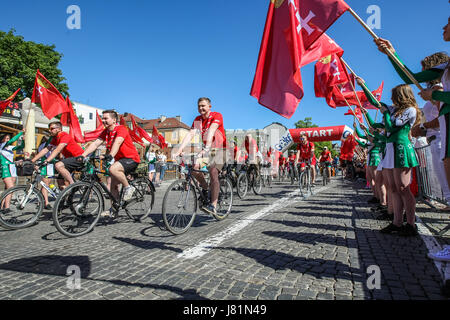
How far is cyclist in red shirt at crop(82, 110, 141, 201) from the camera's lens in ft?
14.6

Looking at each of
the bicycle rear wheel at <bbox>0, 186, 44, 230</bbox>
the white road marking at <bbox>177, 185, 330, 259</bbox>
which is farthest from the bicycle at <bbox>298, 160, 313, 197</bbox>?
the bicycle rear wheel at <bbox>0, 186, 44, 230</bbox>

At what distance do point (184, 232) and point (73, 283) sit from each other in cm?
191

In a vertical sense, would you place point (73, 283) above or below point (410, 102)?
below

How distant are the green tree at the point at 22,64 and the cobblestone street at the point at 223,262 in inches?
1096

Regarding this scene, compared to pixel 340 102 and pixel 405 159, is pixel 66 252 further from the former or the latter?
pixel 340 102

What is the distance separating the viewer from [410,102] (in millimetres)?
3631

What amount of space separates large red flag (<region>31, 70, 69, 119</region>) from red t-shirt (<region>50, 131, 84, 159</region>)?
6.71 feet

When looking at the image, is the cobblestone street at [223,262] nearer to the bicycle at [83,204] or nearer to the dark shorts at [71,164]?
the bicycle at [83,204]

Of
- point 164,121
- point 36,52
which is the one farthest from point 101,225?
point 164,121

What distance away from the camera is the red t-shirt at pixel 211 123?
4.55 metres

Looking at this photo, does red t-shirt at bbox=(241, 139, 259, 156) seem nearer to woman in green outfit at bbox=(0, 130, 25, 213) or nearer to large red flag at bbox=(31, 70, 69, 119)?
large red flag at bbox=(31, 70, 69, 119)

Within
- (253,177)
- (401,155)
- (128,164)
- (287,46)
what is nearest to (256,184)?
(253,177)

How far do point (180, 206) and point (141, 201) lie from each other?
144cm

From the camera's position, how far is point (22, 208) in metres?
4.57
